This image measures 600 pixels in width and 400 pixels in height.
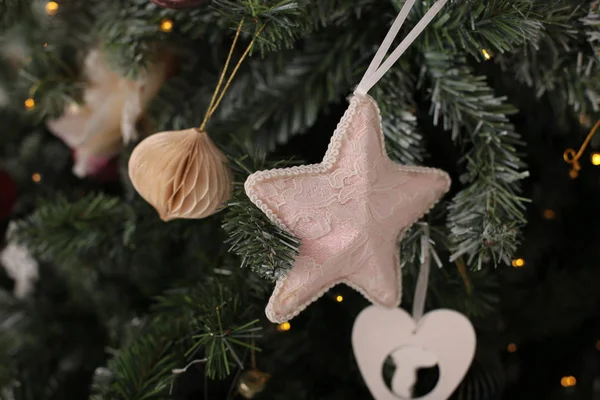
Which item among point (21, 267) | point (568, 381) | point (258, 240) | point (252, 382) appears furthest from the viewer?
point (21, 267)

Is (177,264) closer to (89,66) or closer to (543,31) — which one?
(89,66)

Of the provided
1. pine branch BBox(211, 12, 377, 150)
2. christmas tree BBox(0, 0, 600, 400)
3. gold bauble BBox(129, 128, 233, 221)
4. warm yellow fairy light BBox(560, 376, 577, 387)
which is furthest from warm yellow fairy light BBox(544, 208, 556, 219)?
gold bauble BBox(129, 128, 233, 221)

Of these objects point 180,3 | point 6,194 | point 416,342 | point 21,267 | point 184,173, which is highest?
point 180,3

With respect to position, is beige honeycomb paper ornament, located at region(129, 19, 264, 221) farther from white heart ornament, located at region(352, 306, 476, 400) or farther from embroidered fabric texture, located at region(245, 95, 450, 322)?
white heart ornament, located at region(352, 306, 476, 400)

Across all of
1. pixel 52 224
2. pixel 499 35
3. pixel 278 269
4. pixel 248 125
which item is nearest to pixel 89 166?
pixel 52 224

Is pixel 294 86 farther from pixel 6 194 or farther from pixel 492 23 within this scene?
pixel 6 194

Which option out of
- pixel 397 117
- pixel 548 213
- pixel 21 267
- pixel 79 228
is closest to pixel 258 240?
pixel 397 117

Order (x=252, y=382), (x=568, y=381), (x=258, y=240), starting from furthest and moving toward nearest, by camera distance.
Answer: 1. (x=568, y=381)
2. (x=252, y=382)
3. (x=258, y=240)
